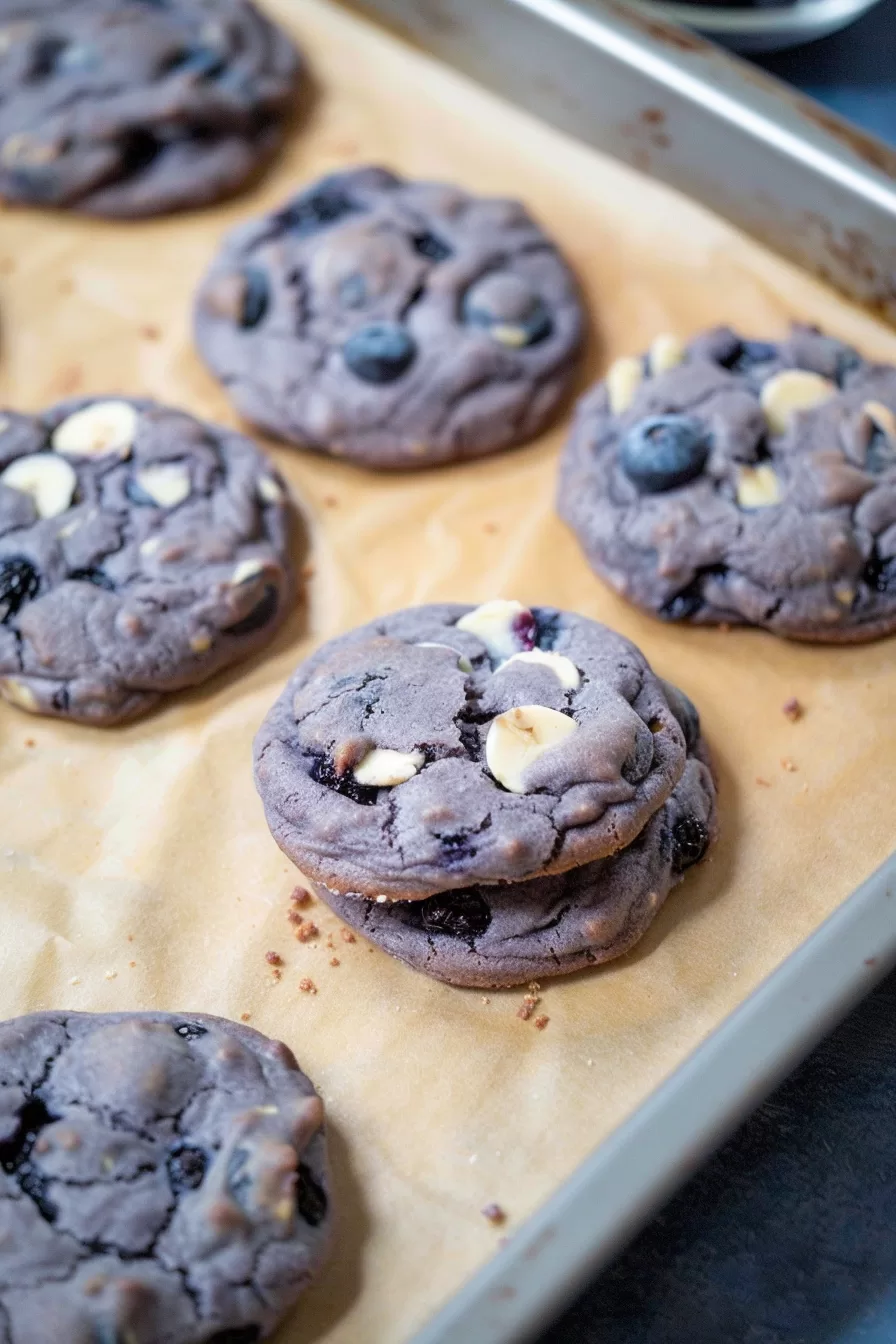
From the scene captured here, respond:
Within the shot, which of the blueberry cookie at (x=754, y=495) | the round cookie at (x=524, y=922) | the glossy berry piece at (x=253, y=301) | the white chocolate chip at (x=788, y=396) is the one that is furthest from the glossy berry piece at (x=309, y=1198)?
the glossy berry piece at (x=253, y=301)

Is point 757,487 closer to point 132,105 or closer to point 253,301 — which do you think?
point 253,301

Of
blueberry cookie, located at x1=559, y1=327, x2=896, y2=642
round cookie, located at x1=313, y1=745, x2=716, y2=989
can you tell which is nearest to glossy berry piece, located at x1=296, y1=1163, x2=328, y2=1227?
round cookie, located at x1=313, y1=745, x2=716, y2=989

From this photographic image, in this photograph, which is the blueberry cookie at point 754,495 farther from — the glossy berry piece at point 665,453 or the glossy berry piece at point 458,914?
the glossy berry piece at point 458,914

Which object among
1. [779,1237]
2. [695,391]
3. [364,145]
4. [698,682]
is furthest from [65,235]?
[779,1237]

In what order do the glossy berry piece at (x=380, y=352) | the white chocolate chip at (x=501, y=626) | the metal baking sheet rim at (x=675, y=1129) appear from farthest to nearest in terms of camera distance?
the glossy berry piece at (x=380, y=352) < the white chocolate chip at (x=501, y=626) < the metal baking sheet rim at (x=675, y=1129)

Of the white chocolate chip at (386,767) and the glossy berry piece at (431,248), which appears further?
the glossy berry piece at (431,248)
